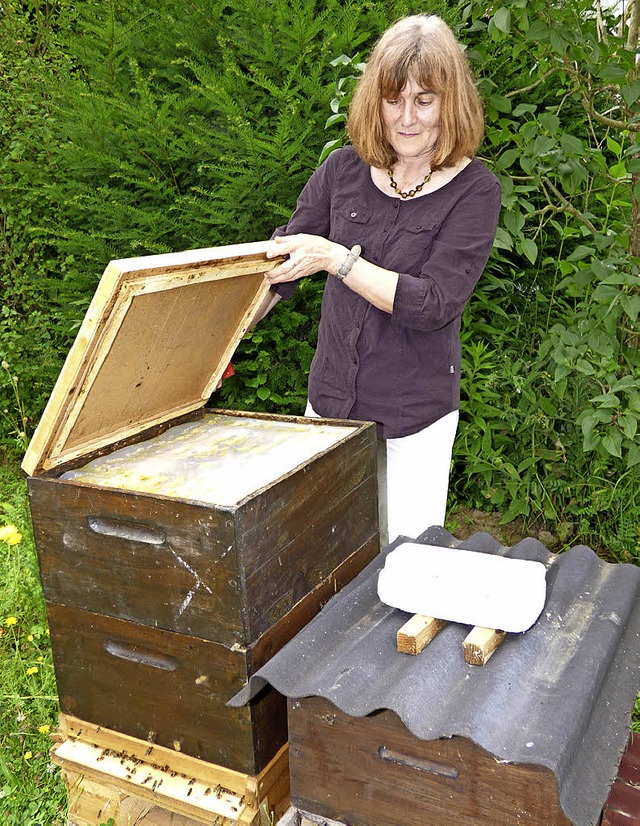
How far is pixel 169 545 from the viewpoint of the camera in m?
1.67

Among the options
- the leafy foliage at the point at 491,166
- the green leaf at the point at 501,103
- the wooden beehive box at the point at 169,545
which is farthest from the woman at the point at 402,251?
the green leaf at the point at 501,103

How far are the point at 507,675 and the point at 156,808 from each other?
0.95 m

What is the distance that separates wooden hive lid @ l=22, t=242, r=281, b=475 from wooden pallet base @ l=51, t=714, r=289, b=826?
69 cm

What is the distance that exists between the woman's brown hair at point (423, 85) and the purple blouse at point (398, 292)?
111mm

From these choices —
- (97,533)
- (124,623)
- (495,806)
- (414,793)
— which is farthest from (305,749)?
(97,533)

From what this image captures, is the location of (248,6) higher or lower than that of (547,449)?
higher

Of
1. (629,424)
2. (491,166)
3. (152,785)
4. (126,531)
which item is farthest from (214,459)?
(491,166)

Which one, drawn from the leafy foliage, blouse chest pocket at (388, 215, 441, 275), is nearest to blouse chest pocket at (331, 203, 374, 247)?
blouse chest pocket at (388, 215, 441, 275)

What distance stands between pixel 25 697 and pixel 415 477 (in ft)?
5.23

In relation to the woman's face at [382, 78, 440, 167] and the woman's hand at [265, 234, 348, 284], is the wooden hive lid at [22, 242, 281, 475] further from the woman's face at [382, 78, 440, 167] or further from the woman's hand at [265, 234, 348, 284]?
the woman's face at [382, 78, 440, 167]

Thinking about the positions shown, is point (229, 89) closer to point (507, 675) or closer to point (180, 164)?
point (180, 164)

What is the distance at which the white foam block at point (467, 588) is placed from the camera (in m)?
1.63

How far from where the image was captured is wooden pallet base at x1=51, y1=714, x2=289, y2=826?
173cm

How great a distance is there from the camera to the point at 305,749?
158 centimetres
